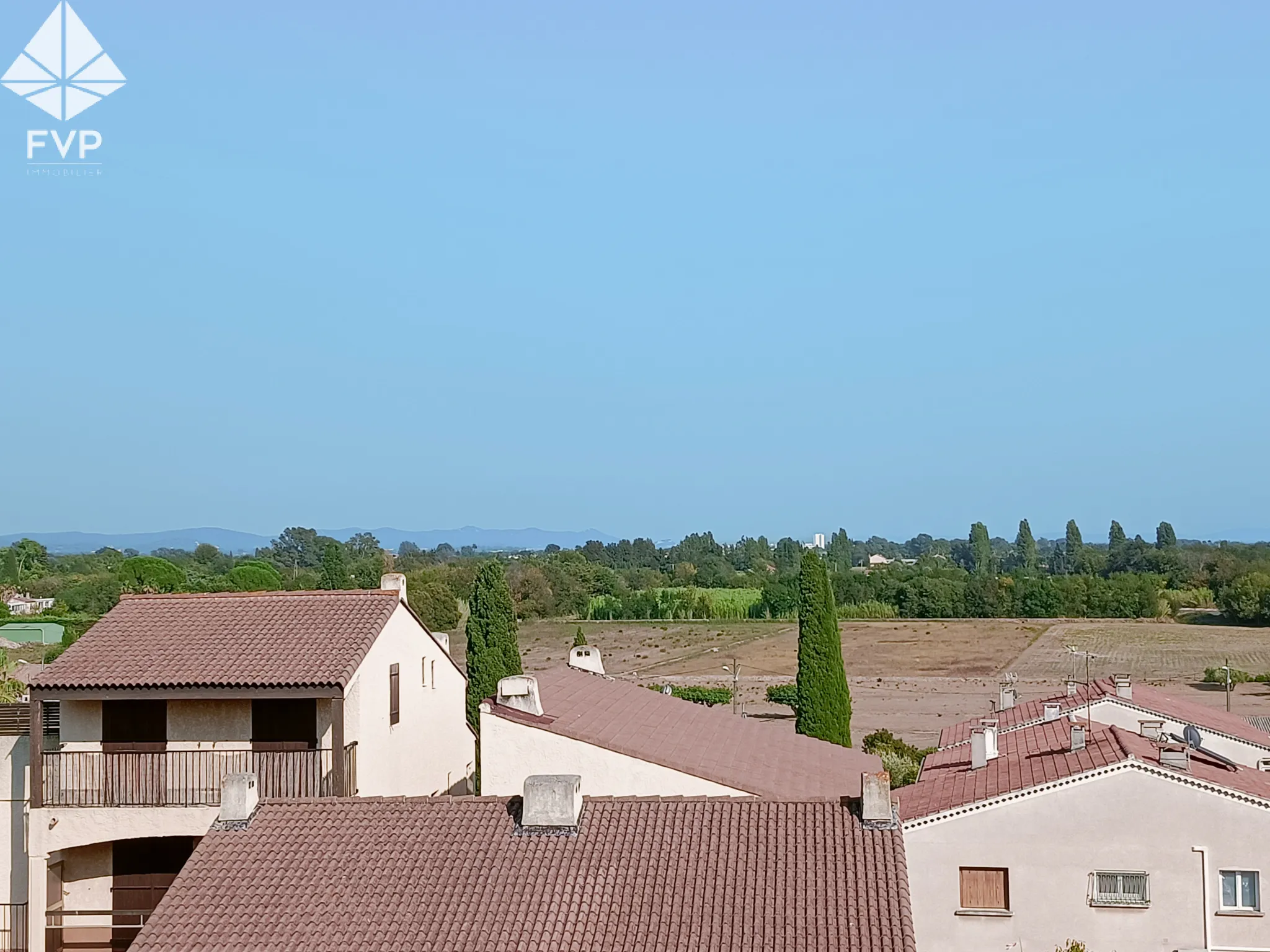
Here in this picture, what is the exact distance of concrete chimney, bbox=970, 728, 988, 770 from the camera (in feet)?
73.5

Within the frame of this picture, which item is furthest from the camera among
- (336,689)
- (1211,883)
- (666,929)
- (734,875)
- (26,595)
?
(26,595)

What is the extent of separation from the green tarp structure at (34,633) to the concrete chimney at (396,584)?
6260 centimetres

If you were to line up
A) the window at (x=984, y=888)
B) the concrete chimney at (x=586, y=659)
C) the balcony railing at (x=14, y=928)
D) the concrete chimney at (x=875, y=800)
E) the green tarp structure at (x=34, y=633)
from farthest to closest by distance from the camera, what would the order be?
the green tarp structure at (x=34, y=633)
the concrete chimney at (x=586, y=659)
the balcony railing at (x=14, y=928)
the window at (x=984, y=888)
the concrete chimney at (x=875, y=800)

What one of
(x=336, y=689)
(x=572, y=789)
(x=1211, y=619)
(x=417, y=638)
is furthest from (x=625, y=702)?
(x=1211, y=619)

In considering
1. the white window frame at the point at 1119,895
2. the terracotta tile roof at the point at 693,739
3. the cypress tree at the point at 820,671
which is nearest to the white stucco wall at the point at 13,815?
the terracotta tile roof at the point at 693,739

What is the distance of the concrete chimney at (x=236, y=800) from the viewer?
54.9ft

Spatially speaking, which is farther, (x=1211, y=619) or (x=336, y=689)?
(x=1211, y=619)

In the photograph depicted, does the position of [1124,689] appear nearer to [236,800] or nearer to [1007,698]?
[1007,698]

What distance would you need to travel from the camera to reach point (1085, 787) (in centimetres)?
1820

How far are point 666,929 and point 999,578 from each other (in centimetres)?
13568

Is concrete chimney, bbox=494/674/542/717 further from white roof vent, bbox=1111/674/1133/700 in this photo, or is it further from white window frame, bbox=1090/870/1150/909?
white roof vent, bbox=1111/674/1133/700

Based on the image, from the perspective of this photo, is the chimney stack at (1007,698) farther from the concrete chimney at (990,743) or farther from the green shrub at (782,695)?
the green shrub at (782,695)

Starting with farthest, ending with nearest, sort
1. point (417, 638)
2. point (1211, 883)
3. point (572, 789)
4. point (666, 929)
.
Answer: point (417, 638)
point (1211, 883)
point (572, 789)
point (666, 929)

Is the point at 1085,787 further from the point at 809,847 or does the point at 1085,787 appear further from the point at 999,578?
the point at 999,578
